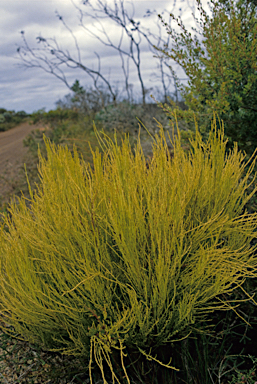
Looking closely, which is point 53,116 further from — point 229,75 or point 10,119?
point 229,75

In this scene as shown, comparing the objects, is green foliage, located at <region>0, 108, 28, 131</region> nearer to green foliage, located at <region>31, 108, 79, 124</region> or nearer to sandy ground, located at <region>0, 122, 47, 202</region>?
green foliage, located at <region>31, 108, 79, 124</region>

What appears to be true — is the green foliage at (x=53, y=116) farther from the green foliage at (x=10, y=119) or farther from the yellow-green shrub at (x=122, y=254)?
the yellow-green shrub at (x=122, y=254)

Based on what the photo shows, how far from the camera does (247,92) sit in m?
2.98

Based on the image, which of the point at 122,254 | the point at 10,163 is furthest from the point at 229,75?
the point at 10,163

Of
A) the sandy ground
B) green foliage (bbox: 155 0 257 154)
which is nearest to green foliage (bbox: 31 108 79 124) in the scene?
the sandy ground

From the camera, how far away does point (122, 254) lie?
167cm

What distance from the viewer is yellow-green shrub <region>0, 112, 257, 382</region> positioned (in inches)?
64.1

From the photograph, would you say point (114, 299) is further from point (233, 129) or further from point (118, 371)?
point (233, 129)

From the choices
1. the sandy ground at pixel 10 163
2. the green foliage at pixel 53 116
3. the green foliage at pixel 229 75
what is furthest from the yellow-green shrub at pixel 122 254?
the green foliage at pixel 53 116

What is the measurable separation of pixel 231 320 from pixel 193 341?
0.36 meters

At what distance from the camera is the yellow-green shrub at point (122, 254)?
5.34 feet

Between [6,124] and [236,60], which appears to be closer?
[236,60]

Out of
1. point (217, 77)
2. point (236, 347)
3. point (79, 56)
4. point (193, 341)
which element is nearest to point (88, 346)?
point (193, 341)

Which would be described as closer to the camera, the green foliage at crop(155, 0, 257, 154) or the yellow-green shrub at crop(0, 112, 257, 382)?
the yellow-green shrub at crop(0, 112, 257, 382)
